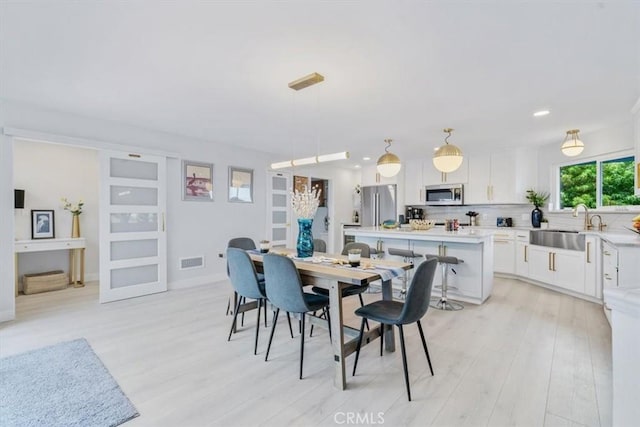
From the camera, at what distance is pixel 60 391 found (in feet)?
6.56

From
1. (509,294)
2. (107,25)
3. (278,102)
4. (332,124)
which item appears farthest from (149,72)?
(509,294)

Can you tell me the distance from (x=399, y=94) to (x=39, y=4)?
2728mm

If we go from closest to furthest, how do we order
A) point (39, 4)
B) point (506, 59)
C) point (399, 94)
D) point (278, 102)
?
point (39, 4), point (506, 59), point (399, 94), point (278, 102)

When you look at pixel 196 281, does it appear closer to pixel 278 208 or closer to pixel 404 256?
pixel 278 208

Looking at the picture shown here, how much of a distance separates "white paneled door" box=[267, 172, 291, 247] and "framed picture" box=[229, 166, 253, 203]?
0.42 m

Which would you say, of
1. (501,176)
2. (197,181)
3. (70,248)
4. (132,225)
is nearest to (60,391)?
(132,225)

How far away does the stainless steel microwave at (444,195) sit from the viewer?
6.05 meters

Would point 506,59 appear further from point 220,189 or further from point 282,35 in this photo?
point 220,189

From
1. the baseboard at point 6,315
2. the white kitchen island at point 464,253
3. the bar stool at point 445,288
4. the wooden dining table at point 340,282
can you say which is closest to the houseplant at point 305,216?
the wooden dining table at point 340,282

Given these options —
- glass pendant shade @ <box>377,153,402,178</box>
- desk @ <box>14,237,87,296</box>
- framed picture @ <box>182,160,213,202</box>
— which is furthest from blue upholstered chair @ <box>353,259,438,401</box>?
desk @ <box>14,237,87,296</box>

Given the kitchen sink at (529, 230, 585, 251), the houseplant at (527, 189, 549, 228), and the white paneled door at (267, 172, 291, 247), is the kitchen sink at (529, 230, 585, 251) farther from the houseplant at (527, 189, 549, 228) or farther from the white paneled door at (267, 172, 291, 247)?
the white paneled door at (267, 172, 291, 247)

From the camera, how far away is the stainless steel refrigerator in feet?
22.8

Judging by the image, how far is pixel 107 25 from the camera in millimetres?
1916

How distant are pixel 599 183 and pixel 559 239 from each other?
1.05 meters
